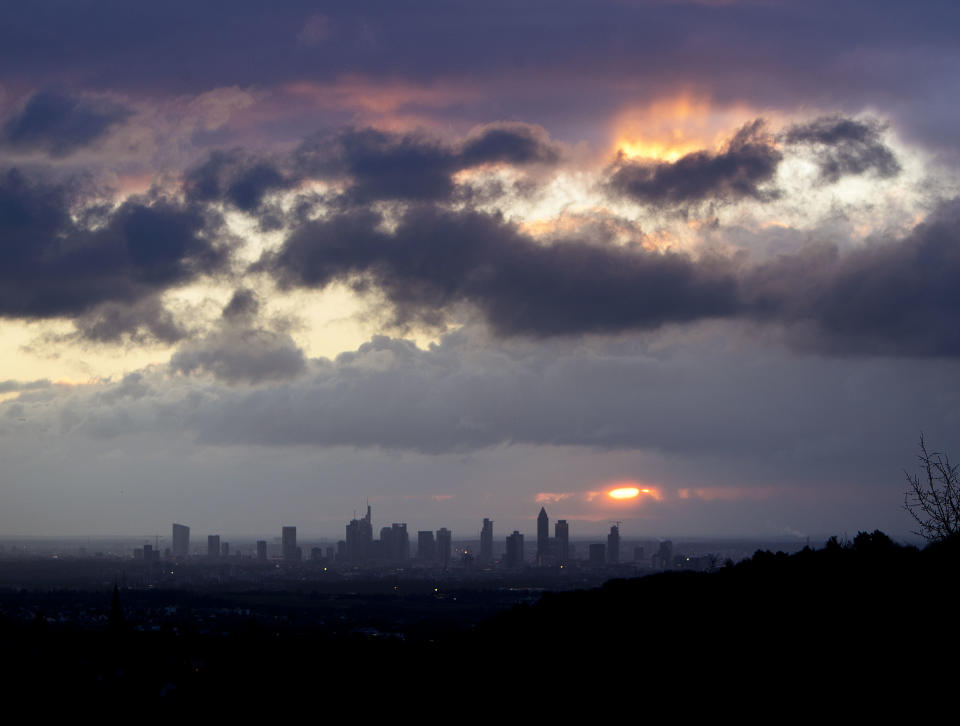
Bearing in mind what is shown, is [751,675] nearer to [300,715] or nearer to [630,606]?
[630,606]

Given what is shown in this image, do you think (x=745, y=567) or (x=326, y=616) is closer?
(x=745, y=567)

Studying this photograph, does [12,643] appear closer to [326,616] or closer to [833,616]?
[326,616]

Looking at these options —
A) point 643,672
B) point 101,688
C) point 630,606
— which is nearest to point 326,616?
point 101,688

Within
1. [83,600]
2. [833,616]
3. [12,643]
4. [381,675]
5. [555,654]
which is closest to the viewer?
[833,616]

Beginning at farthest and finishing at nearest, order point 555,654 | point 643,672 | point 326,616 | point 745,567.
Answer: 1. point 326,616
2. point 745,567
3. point 555,654
4. point 643,672

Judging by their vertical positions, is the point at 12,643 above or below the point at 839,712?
below

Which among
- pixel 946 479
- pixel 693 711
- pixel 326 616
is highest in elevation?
pixel 946 479

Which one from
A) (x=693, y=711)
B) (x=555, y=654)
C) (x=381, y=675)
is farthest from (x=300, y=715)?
(x=693, y=711)
